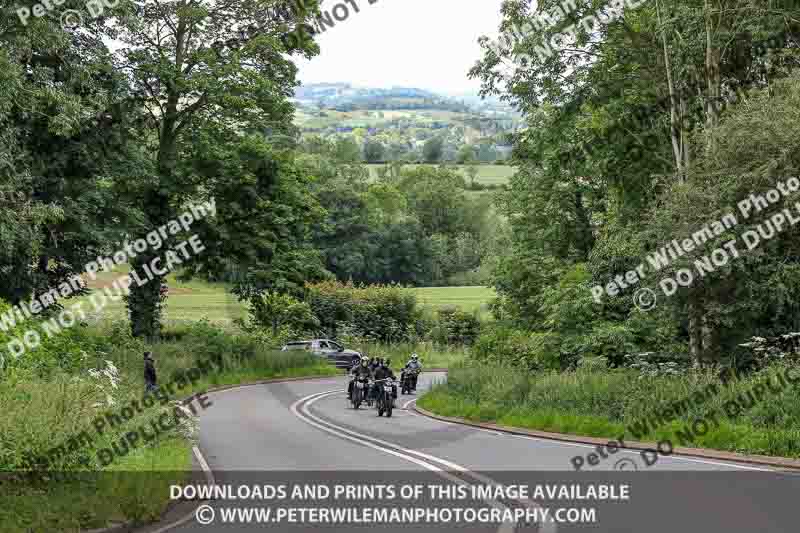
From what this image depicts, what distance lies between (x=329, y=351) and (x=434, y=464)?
3686 centimetres

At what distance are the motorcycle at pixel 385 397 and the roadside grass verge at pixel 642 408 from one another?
1817 mm

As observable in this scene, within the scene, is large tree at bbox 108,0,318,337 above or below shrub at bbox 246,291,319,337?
above

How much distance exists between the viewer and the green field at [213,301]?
203 ft

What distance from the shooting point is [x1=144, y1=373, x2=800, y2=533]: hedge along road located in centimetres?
1057

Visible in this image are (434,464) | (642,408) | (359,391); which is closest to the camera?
(434,464)

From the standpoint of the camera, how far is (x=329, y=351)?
52.2 meters

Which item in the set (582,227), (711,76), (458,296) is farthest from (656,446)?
(458,296)

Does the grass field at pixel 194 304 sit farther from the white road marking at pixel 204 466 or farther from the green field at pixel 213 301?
the white road marking at pixel 204 466

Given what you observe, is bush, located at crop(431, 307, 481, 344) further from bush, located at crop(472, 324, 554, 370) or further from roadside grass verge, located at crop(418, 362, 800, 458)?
roadside grass verge, located at crop(418, 362, 800, 458)

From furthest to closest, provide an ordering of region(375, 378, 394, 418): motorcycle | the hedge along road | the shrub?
1. the shrub
2. region(375, 378, 394, 418): motorcycle
3. the hedge along road

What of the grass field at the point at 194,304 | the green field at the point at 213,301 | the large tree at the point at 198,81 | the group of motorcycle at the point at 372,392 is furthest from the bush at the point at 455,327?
the group of motorcycle at the point at 372,392

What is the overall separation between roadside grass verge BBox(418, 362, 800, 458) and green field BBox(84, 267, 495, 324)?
27373mm

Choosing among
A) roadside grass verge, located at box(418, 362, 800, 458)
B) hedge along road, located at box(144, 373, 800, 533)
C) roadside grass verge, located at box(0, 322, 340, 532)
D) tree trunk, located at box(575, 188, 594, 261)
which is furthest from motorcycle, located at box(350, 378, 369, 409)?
tree trunk, located at box(575, 188, 594, 261)

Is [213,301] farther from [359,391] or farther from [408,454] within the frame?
[408,454]
